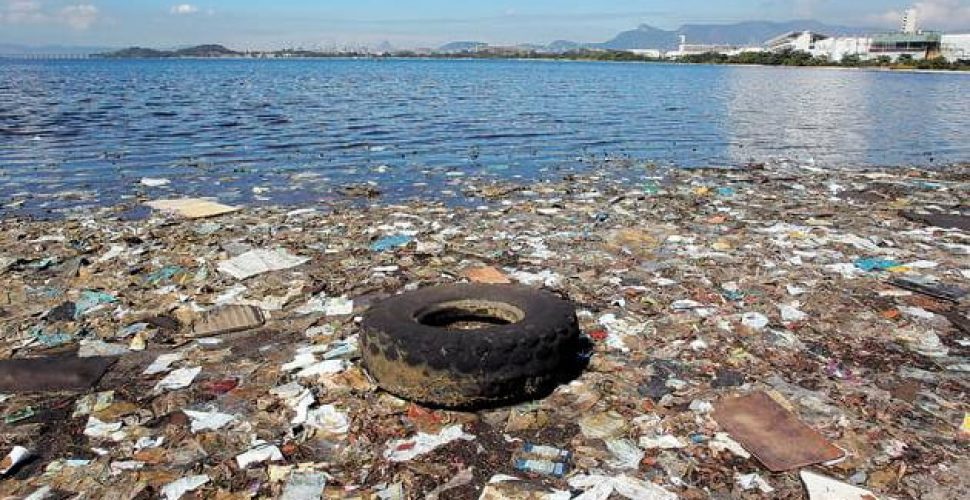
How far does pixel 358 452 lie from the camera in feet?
10.7

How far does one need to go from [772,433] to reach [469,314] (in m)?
1.98

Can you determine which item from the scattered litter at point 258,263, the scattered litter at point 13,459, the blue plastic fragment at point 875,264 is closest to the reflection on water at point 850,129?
the blue plastic fragment at point 875,264

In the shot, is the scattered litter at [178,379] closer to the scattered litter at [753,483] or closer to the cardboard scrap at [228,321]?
the cardboard scrap at [228,321]

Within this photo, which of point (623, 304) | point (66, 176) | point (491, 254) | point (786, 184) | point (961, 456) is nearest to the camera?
point (961, 456)

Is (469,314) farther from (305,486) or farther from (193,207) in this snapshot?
(193,207)

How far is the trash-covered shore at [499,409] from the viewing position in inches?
122

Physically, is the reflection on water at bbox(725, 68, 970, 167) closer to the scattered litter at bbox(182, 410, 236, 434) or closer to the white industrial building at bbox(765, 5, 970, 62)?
the scattered litter at bbox(182, 410, 236, 434)

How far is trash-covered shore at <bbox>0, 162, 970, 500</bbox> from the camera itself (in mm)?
3096

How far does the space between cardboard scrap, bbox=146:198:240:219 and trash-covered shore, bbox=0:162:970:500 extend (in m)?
0.12

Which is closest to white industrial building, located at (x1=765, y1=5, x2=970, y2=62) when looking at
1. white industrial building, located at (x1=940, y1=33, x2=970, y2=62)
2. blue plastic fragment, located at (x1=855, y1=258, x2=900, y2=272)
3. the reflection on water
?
white industrial building, located at (x1=940, y1=33, x2=970, y2=62)

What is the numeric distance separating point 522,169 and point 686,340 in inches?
325

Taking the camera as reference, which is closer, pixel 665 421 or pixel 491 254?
pixel 665 421

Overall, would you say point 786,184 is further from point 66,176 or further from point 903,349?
point 66,176

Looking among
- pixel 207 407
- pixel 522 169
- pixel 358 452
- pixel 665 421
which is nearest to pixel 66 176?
pixel 522 169
